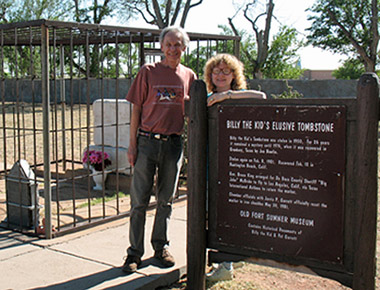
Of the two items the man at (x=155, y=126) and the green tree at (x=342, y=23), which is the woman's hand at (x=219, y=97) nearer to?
the man at (x=155, y=126)

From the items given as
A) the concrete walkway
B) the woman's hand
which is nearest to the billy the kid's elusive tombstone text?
the woman's hand

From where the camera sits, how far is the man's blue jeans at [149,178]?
404 cm

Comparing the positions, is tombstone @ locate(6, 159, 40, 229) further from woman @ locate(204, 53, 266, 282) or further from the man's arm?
woman @ locate(204, 53, 266, 282)

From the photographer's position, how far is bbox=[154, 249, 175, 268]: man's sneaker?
424 cm

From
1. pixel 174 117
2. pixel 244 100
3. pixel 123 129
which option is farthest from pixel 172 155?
pixel 123 129

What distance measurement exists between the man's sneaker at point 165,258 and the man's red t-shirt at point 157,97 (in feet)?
3.42

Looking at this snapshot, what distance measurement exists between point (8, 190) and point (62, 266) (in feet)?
5.60

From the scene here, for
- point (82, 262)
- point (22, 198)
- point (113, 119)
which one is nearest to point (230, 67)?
point (82, 262)

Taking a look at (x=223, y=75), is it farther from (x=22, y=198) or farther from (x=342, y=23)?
(x=342, y=23)

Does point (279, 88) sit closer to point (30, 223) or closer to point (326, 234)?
point (30, 223)

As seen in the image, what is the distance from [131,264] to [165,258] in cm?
31

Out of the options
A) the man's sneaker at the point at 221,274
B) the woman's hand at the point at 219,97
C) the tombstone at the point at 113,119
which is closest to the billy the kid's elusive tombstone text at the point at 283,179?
the woman's hand at the point at 219,97

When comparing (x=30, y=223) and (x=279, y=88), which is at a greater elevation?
(x=279, y=88)

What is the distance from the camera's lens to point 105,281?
3.92m
